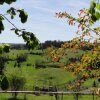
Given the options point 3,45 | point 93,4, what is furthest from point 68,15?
point 3,45

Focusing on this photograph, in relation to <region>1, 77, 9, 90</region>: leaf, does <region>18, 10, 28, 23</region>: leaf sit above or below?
above

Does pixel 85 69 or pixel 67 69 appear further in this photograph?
pixel 67 69


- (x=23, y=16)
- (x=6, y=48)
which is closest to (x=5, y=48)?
(x=6, y=48)

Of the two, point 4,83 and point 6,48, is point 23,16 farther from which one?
point 4,83

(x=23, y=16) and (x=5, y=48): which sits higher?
(x=23, y=16)

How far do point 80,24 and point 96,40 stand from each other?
64cm

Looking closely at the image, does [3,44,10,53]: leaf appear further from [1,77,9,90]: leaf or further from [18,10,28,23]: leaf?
[1,77,9,90]: leaf

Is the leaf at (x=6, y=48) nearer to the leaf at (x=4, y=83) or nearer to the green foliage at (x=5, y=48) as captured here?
the green foliage at (x=5, y=48)

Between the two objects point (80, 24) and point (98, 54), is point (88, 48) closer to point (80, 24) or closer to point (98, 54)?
point (80, 24)

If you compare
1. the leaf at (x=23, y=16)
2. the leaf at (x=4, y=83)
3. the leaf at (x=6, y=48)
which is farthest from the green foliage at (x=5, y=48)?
the leaf at (x=4, y=83)

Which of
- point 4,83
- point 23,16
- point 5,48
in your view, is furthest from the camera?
point 5,48

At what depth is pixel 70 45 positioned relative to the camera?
11477 millimetres

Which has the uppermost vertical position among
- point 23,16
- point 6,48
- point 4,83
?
point 23,16

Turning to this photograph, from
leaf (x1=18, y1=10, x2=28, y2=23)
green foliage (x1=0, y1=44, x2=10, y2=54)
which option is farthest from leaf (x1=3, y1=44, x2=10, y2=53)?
leaf (x1=18, y1=10, x2=28, y2=23)
